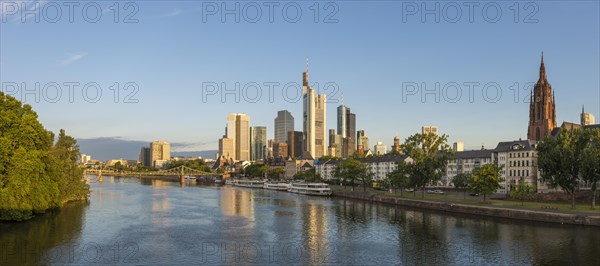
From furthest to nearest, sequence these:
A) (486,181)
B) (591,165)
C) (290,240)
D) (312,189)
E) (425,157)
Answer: (312,189)
(425,157)
(486,181)
(591,165)
(290,240)

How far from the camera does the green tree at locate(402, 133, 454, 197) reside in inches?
4269

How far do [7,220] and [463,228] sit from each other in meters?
64.0

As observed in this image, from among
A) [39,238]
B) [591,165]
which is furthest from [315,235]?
[591,165]

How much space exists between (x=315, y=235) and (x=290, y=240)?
5.22 metres

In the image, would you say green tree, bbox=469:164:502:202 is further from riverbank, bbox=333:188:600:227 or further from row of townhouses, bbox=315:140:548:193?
riverbank, bbox=333:188:600:227

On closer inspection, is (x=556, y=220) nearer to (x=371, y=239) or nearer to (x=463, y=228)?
(x=463, y=228)

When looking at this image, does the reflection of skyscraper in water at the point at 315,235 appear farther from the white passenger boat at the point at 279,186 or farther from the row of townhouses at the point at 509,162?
the white passenger boat at the point at 279,186

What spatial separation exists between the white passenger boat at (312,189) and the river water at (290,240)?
6233 centimetres

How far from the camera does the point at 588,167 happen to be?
246ft

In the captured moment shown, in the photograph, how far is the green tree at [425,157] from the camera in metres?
108

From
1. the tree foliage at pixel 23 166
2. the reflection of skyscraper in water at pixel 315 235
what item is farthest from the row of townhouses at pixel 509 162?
the tree foliage at pixel 23 166

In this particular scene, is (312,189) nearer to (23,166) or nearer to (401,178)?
(401,178)

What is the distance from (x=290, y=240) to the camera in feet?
196

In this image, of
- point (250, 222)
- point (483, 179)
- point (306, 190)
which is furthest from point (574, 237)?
point (306, 190)
